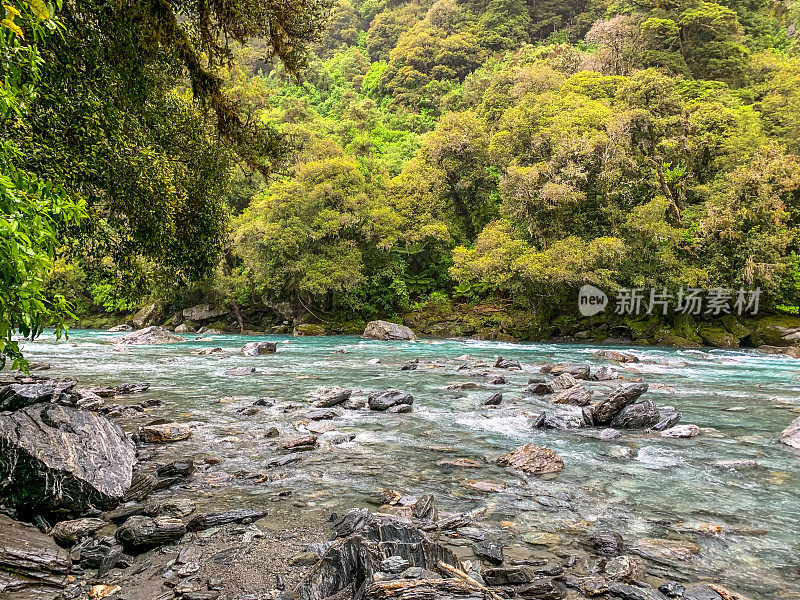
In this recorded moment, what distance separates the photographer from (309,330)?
3772 centimetres

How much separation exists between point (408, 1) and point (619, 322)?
84.9m

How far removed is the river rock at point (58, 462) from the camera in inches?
210

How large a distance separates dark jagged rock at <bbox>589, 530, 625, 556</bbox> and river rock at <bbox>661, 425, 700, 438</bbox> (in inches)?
211

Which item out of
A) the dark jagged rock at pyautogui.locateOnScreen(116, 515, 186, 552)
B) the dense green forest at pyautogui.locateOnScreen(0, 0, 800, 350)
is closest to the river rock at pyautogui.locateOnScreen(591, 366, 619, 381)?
the dense green forest at pyautogui.locateOnScreen(0, 0, 800, 350)

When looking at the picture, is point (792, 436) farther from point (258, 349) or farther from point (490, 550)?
point (258, 349)

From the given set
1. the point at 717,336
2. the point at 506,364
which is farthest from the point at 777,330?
the point at 506,364

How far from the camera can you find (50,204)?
326 centimetres

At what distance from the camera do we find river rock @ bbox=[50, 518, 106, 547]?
16.0ft

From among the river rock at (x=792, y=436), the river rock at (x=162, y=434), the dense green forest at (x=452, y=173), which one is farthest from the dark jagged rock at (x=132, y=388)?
the river rock at (x=792, y=436)

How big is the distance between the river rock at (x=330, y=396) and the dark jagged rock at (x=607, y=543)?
8006 millimetres

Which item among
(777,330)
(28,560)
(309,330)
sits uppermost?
(777,330)

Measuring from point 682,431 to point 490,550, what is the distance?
22.4 ft

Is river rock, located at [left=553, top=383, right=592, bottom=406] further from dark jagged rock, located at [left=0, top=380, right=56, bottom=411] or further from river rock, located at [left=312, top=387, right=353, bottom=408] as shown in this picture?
dark jagged rock, located at [left=0, top=380, right=56, bottom=411]

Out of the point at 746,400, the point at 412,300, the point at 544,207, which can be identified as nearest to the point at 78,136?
the point at 746,400
